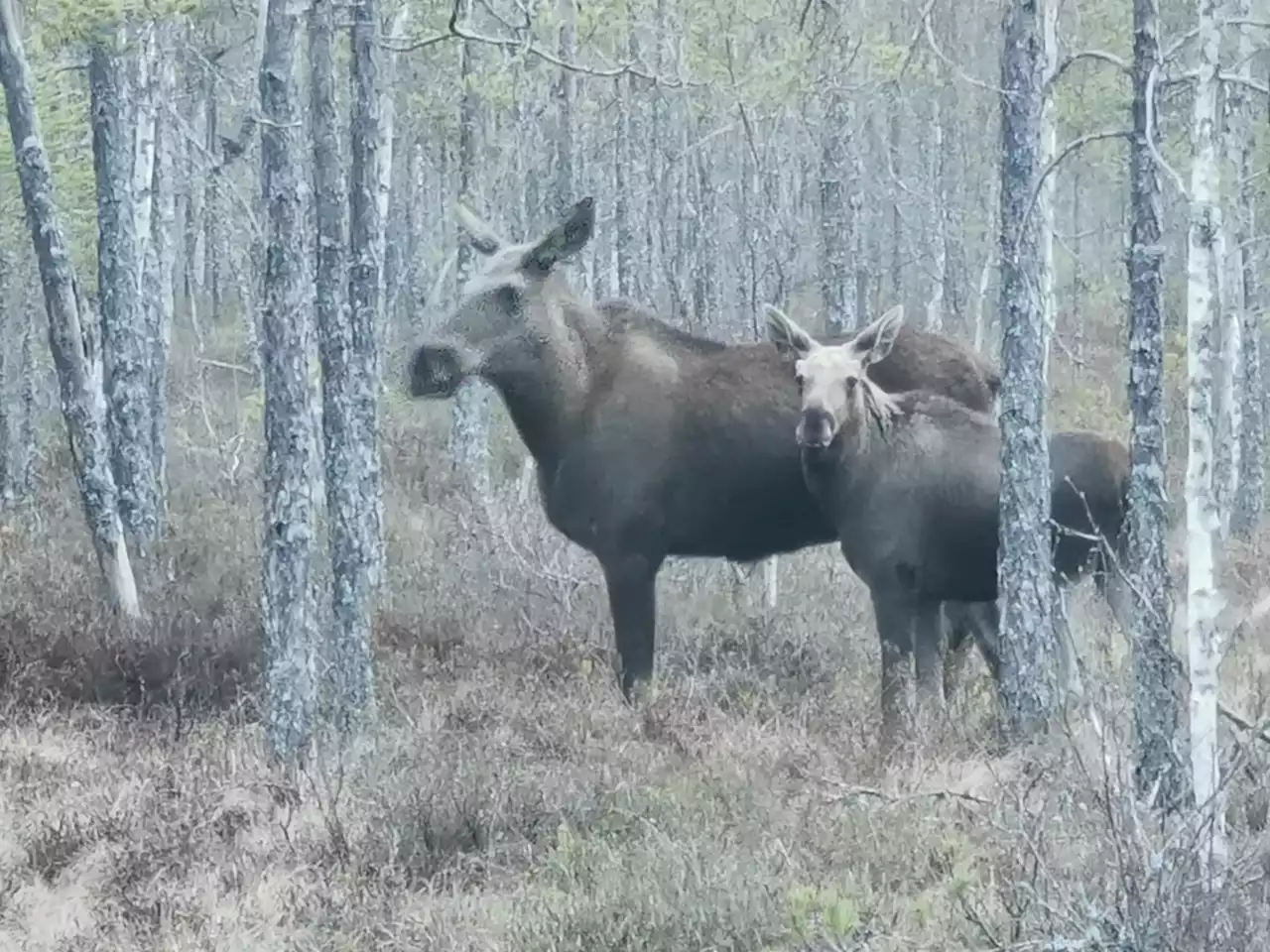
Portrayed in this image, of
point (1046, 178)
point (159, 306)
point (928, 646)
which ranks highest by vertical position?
point (1046, 178)

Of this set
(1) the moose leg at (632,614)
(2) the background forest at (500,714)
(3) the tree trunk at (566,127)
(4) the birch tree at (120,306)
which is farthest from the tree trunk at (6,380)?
(1) the moose leg at (632,614)

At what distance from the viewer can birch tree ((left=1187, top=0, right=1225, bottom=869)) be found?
18.7 feet

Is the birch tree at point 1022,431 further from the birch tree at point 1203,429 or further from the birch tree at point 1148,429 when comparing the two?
the birch tree at point 1203,429

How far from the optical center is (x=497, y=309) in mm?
9953

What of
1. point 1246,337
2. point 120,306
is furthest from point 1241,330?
point 120,306

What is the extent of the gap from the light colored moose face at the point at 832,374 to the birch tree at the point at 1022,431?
102cm

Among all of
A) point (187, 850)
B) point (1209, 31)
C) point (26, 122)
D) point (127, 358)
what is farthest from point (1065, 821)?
point (127, 358)

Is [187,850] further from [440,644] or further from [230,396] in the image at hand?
[230,396]

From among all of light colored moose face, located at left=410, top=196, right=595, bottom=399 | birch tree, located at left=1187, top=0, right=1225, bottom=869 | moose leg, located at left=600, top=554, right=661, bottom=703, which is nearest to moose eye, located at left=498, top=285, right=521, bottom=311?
light colored moose face, located at left=410, top=196, right=595, bottom=399

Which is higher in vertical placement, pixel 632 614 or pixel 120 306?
pixel 120 306

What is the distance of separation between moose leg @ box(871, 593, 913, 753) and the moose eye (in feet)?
8.50

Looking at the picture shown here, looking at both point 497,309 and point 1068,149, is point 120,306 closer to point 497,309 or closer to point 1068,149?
point 497,309

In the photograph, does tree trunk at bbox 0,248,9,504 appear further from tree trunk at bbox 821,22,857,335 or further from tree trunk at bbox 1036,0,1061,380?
tree trunk at bbox 1036,0,1061,380

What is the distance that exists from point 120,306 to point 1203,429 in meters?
11.6
